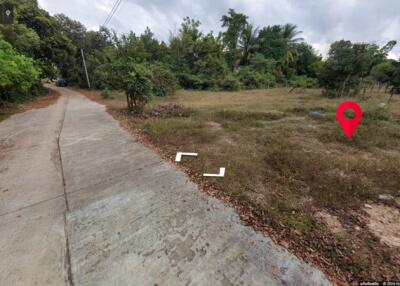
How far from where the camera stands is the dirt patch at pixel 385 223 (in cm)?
189

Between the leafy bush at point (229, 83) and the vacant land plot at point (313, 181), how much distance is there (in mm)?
14884

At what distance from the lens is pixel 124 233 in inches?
76.3

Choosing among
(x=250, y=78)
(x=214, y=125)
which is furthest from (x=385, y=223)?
(x=250, y=78)

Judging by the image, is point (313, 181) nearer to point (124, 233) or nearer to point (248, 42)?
point (124, 233)

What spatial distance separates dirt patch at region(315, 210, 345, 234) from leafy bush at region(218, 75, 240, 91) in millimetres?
19182

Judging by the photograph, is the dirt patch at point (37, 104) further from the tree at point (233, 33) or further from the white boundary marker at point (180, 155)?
the tree at point (233, 33)

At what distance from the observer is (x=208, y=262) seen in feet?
5.37

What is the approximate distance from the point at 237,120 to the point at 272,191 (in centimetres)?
433

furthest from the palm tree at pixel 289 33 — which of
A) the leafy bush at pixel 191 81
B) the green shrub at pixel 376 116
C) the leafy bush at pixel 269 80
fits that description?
the green shrub at pixel 376 116

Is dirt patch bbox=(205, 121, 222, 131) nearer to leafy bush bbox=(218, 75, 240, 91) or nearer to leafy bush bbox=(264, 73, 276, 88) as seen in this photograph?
leafy bush bbox=(218, 75, 240, 91)

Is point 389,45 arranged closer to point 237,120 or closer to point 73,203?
point 237,120

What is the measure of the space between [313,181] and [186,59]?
21.5 metres

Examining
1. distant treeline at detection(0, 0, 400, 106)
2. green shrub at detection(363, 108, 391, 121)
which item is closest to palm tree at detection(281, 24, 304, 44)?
distant treeline at detection(0, 0, 400, 106)

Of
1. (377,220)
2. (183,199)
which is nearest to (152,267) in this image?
(183,199)
